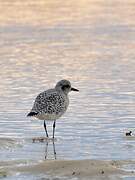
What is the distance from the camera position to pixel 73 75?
19328mm

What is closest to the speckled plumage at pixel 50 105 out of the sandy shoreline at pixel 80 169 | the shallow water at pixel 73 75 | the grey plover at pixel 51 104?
the grey plover at pixel 51 104

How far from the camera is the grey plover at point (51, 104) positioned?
12617 mm

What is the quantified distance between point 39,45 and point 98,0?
18.8 metres

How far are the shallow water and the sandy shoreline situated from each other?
83 cm

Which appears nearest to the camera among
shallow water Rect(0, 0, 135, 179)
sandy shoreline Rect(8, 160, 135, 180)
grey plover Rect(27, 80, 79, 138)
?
sandy shoreline Rect(8, 160, 135, 180)

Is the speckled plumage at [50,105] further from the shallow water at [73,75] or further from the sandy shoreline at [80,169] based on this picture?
the sandy shoreline at [80,169]

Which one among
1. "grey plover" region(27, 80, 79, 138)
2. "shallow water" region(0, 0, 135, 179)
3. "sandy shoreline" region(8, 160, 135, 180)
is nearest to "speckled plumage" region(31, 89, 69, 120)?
"grey plover" region(27, 80, 79, 138)

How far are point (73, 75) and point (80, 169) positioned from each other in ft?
31.2

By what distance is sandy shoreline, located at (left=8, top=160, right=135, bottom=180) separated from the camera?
9.70 metres

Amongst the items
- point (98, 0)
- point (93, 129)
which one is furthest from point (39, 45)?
point (98, 0)

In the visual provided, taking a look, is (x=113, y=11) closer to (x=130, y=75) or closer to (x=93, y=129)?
(x=130, y=75)

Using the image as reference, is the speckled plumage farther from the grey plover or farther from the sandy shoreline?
the sandy shoreline

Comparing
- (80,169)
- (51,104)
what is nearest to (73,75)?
(51,104)

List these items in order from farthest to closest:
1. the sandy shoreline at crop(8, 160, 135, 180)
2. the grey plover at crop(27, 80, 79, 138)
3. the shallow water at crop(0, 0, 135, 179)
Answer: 1. the grey plover at crop(27, 80, 79, 138)
2. the shallow water at crop(0, 0, 135, 179)
3. the sandy shoreline at crop(8, 160, 135, 180)
